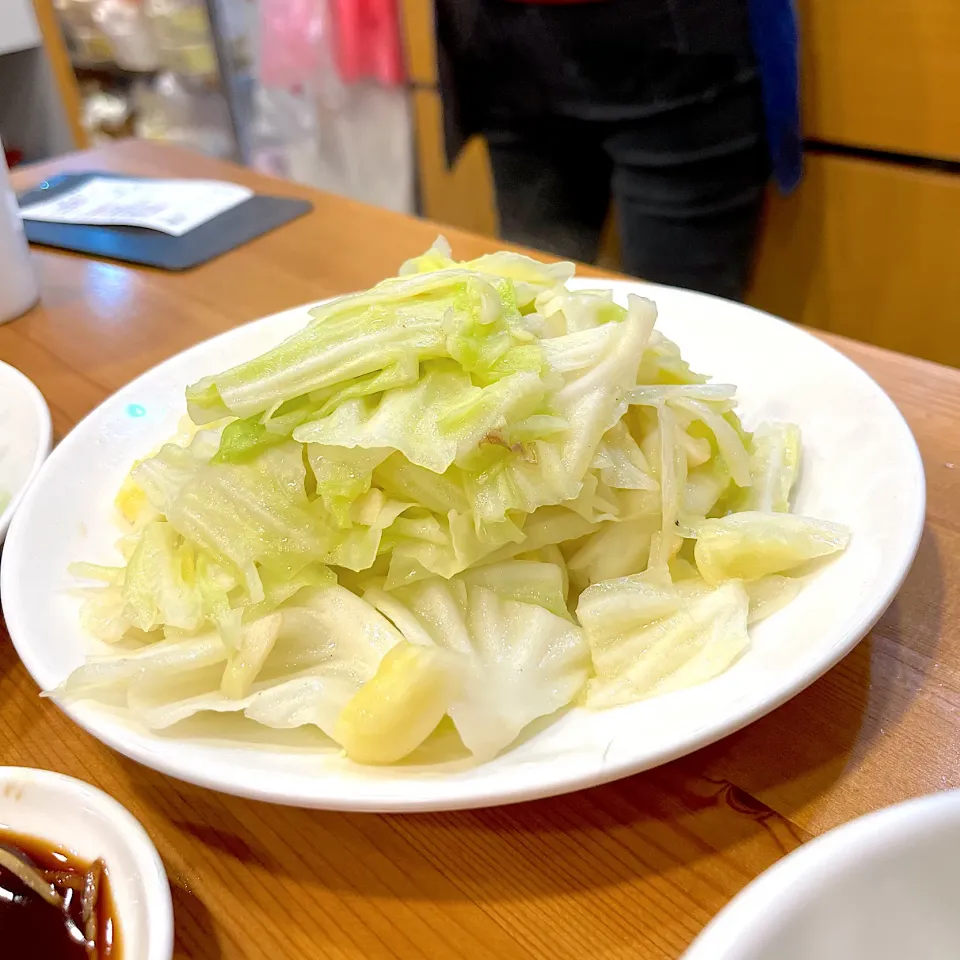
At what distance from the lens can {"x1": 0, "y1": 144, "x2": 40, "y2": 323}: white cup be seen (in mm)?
1356

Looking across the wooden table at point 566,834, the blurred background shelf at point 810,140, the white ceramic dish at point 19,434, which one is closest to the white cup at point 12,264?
the white ceramic dish at point 19,434

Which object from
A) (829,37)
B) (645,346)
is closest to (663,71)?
(829,37)

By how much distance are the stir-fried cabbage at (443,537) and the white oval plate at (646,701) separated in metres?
0.02

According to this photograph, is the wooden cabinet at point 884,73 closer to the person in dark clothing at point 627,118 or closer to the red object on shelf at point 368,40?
the person in dark clothing at point 627,118

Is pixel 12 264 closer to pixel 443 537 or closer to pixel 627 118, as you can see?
pixel 443 537

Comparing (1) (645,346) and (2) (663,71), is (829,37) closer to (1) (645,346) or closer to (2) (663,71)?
(2) (663,71)

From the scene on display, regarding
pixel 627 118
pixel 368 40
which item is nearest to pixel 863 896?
pixel 627 118

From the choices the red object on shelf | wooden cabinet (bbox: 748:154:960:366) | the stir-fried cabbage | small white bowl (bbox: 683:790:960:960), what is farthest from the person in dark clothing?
small white bowl (bbox: 683:790:960:960)

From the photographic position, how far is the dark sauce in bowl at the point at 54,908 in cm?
50

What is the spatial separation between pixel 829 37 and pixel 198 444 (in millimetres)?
1875

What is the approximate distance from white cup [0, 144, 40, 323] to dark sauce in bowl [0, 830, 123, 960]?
109cm

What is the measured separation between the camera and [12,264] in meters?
1.39

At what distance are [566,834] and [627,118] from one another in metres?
1.69

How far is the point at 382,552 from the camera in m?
0.69
